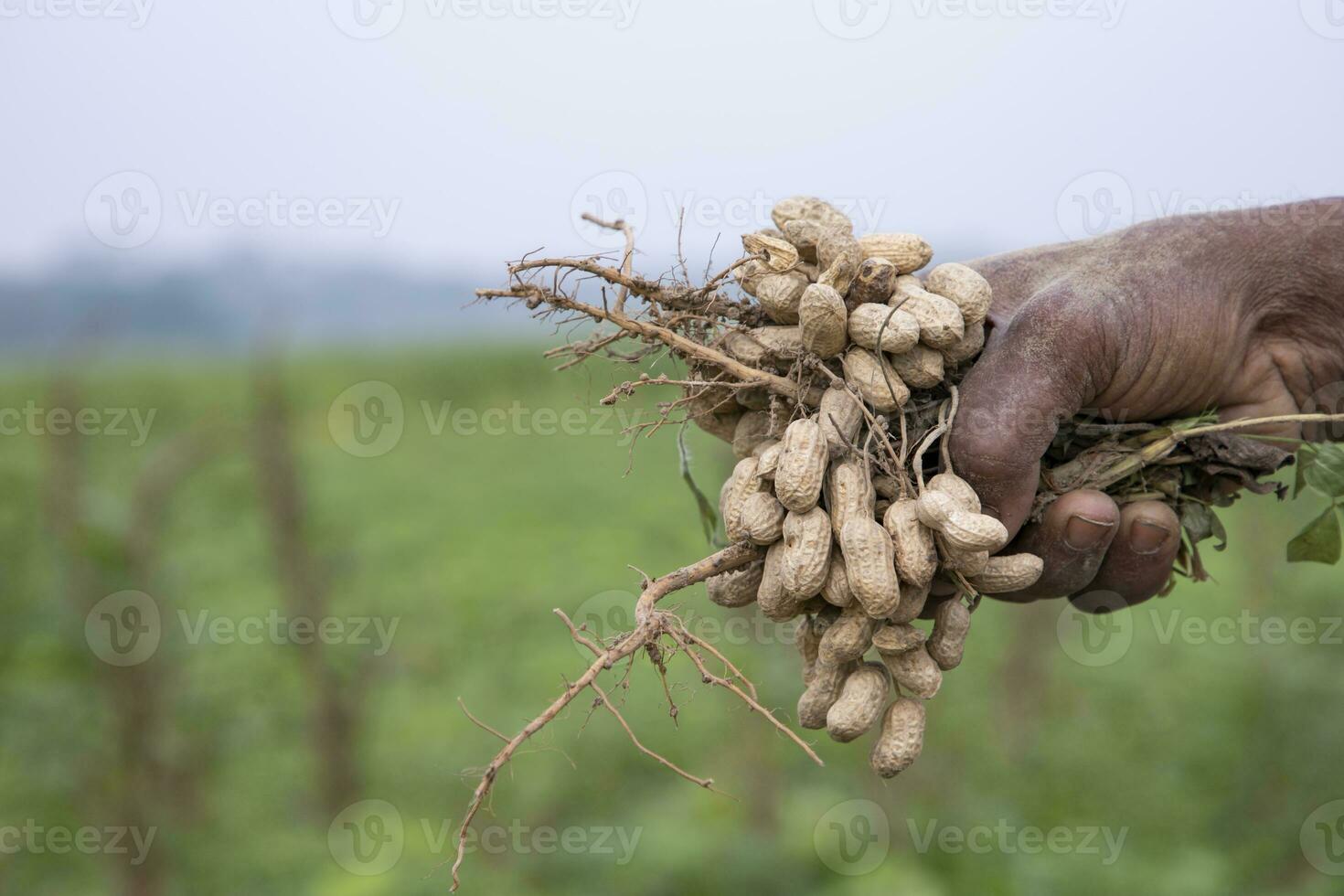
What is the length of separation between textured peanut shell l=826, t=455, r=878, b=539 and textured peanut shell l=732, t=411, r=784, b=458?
235mm

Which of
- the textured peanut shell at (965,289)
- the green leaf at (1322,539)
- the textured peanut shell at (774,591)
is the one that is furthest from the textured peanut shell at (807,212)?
the green leaf at (1322,539)

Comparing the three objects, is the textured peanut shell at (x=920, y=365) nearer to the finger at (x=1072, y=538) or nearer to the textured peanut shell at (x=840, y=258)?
→ the textured peanut shell at (x=840, y=258)

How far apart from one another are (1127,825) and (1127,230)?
418cm

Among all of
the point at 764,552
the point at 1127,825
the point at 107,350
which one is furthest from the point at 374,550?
the point at 764,552

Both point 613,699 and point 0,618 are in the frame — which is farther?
point 613,699

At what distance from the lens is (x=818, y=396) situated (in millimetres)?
2371

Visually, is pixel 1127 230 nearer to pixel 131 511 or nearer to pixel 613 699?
pixel 131 511

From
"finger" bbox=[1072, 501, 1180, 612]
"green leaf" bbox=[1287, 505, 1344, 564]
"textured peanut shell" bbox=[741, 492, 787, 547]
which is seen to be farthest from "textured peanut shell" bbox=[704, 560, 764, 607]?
"green leaf" bbox=[1287, 505, 1344, 564]

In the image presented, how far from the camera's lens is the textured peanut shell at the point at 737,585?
236 cm

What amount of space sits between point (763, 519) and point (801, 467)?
16cm

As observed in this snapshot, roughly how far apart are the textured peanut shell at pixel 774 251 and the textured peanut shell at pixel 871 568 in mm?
629

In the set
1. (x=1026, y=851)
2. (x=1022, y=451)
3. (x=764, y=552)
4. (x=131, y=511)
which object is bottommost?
(x=1026, y=851)

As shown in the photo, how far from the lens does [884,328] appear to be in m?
2.19

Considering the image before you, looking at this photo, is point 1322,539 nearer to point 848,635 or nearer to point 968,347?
point 968,347
